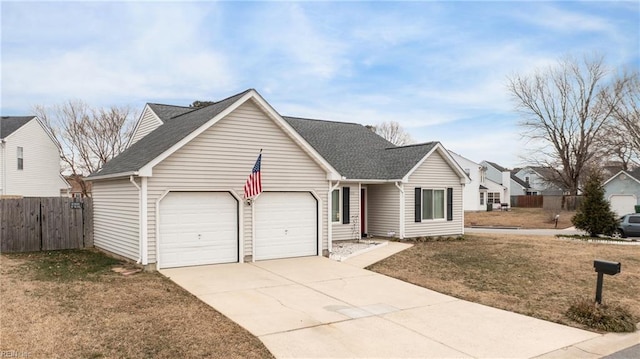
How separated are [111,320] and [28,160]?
90.8 ft

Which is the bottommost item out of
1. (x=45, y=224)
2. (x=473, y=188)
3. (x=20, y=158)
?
(x=45, y=224)

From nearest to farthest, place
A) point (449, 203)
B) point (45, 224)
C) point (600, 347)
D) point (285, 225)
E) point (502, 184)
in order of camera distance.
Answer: point (600, 347), point (285, 225), point (45, 224), point (449, 203), point (502, 184)

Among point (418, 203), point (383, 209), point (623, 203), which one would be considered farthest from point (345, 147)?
point (623, 203)

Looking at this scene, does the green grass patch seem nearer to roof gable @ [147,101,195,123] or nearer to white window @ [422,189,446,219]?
roof gable @ [147,101,195,123]

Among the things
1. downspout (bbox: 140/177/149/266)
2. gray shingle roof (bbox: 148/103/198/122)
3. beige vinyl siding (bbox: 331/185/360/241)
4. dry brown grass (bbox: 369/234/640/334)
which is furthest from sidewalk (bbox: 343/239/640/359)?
gray shingle roof (bbox: 148/103/198/122)

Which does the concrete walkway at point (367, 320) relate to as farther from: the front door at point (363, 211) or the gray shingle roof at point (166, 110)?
the gray shingle roof at point (166, 110)

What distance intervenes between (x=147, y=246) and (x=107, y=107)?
27.3m

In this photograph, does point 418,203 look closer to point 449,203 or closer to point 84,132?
point 449,203

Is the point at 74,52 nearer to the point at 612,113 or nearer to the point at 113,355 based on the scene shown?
the point at 113,355

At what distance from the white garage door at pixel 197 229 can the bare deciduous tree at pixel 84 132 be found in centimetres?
2567

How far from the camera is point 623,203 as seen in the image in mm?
38688

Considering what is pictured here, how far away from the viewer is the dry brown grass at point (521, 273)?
9352 mm

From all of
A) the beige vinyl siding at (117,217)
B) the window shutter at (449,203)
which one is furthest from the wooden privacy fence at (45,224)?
the window shutter at (449,203)

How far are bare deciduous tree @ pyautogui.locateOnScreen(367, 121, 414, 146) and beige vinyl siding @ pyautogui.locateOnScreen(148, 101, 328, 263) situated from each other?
152 ft
